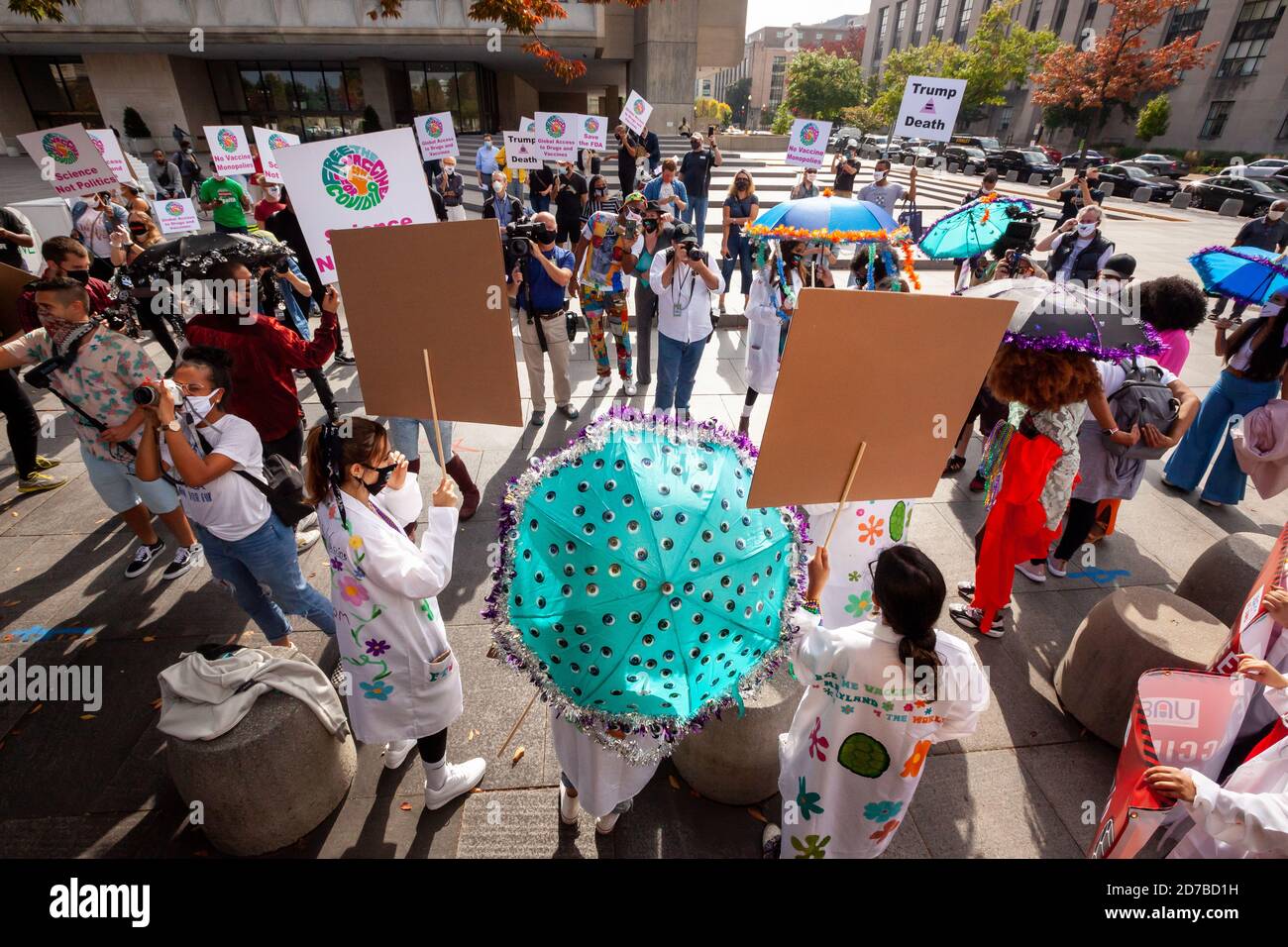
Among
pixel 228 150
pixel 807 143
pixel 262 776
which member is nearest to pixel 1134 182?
pixel 807 143

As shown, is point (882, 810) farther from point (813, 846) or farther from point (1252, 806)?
point (1252, 806)

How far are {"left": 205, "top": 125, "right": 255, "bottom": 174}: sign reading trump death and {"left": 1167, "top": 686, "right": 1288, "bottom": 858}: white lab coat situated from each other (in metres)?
13.3

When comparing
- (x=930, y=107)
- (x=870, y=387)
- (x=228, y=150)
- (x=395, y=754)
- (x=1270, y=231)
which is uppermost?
(x=930, y=107)

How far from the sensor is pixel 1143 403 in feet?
12.5

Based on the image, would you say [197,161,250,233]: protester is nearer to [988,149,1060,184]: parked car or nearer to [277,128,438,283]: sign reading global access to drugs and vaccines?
[277,128,438,283]: sign reading global access to drugs and vaccines

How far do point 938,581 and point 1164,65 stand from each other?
53.5 meters

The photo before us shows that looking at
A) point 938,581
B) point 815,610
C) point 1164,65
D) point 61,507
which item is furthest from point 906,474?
point 1164,65

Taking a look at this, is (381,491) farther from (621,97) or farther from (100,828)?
(621,97)

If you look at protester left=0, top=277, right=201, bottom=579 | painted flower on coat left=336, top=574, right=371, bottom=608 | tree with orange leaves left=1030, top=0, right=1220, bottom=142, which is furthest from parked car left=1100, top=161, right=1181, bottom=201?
protester left=0, top=277, right=201, bottom=579

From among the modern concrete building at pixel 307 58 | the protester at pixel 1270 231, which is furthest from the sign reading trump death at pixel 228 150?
the protester at pixel 1270 231

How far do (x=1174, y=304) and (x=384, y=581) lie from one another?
576 centimetres

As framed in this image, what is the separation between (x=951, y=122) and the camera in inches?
380

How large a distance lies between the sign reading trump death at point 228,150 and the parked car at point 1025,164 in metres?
30.9
